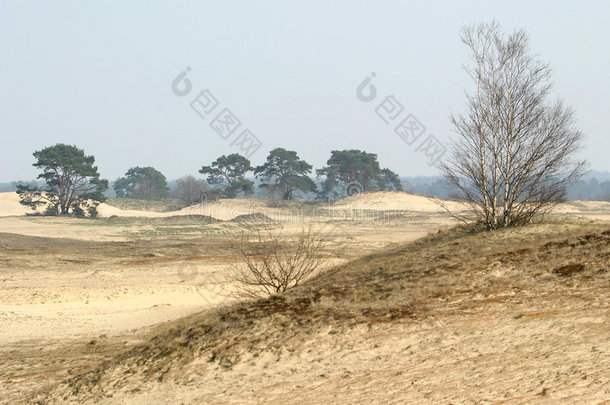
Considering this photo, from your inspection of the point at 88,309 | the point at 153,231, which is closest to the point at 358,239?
the point at 153,231

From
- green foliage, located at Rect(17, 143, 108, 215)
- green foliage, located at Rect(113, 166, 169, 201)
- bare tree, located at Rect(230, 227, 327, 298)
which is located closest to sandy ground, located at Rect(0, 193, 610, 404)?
bare tree, located at Rect(230, 227, 327, 298)

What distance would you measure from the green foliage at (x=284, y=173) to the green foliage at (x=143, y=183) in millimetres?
28590

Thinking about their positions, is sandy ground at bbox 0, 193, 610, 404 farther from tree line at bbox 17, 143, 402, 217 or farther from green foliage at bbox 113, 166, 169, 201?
green foliage at bbox 113, 166, 169, 201

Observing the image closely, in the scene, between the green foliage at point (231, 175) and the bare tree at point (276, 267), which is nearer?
the bare tree at point (276, 267)

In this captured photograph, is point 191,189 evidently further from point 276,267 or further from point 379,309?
point 379,309

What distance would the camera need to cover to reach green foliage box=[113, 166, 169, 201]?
9500 centimetres

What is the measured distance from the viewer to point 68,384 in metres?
8.49

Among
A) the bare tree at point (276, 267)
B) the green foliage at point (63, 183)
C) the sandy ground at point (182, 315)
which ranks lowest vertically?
the sandy ground at point (182, 315)

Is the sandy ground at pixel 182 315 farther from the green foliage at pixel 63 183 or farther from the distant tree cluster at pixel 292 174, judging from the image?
the distant tree cluster at pixel 292 174

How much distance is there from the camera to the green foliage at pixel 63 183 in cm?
5475

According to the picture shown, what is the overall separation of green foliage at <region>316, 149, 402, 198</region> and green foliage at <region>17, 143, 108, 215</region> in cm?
2789

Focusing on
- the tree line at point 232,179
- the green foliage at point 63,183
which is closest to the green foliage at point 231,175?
the tree line at point 232,179

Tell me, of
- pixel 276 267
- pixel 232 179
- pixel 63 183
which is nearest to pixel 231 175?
pixel 232 179

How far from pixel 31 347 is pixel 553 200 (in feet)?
45.3
